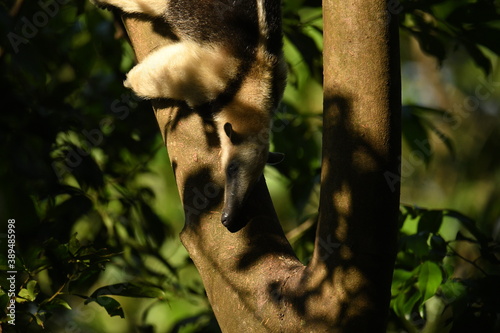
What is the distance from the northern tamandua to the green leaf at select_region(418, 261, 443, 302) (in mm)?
1003

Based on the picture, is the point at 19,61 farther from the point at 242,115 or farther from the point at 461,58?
the point at 461,58

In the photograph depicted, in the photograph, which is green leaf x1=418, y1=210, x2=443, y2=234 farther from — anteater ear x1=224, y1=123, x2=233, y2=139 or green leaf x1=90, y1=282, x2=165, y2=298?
green leaf x1=90, y1=282, x2=165, y2=298

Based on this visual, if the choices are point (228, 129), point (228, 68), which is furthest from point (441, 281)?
point (228, 68)

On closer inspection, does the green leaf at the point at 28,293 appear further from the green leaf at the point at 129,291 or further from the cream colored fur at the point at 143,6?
the cream colored fur at the point at 143,6

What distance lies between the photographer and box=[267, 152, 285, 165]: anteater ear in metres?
3.79

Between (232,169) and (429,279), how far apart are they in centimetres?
118

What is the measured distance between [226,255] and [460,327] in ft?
3.56

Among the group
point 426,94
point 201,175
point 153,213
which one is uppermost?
point 201,175

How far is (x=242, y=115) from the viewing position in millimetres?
3750

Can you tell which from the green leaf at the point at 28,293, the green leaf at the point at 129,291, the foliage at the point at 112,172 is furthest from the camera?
the foliage at the point at 112,172

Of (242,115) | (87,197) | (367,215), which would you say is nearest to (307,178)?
(242,115)

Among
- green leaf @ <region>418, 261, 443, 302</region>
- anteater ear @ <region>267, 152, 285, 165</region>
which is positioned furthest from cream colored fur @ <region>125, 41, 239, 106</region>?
green leaf @ <region>418, 261, 443, 302</region>

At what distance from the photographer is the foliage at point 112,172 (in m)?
2.72

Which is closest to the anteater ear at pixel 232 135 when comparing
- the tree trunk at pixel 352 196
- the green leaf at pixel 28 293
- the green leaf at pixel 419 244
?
the green leaf at pixel 419 244
